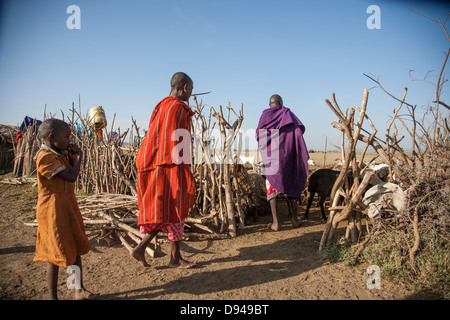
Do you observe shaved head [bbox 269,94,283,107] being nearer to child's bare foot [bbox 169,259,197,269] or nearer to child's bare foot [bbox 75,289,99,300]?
child's bare foot [bbox 169,259,197,269]

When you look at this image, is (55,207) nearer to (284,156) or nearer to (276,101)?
(284,156)

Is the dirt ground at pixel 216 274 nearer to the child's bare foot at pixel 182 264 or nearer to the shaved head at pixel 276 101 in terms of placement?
the child's bare foot at pixel 182 264

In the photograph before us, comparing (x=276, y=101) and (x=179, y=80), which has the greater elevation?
(x=276, y=101)

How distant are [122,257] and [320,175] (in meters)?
3.36

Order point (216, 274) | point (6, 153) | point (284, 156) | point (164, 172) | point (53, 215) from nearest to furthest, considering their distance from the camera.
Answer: point (53, 215), point (164, 172), point (216, 274), point (284, 156), point (6, 153)

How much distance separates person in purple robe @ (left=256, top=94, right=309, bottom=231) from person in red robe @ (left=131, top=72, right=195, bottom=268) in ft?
6.06

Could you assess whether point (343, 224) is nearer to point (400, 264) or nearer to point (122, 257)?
point (400, 264)

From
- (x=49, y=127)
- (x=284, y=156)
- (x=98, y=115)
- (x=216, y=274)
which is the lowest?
(x=216, y=274)

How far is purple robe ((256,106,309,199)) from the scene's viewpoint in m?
4.30

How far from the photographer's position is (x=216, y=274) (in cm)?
290

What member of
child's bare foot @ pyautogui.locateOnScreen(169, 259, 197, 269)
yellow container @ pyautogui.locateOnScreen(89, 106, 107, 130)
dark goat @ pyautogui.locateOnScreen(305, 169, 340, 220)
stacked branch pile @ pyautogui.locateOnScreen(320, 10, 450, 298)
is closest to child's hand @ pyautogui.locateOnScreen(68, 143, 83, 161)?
child's bare foot @ pyautogui.locateOnScreen(169, 259, 197, 269)

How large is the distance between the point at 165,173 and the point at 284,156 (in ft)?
7.09

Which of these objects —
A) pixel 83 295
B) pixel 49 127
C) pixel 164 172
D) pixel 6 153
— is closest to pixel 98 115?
pixel 164 172

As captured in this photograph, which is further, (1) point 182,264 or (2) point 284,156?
(2) point 284,156
